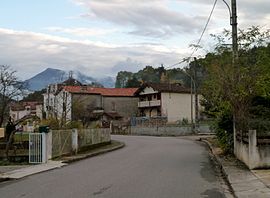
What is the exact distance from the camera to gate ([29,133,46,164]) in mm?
25391

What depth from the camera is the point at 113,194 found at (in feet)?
42.8

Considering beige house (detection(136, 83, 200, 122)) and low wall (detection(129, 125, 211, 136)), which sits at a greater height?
beige house (detection(136, 83, 200, 122))

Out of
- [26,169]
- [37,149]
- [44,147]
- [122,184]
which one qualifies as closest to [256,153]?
[122,184]

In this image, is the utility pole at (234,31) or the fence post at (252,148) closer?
the fence post at (252,148)

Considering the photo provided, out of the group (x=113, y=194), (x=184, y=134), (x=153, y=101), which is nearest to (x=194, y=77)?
(x=184, y=134)

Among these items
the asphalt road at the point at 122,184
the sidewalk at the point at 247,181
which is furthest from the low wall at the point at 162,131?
the sidewalk at the point at 247,181

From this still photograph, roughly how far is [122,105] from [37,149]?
245 ft

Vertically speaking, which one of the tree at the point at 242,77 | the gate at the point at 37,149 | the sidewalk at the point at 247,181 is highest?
the tree at the point at 242,77

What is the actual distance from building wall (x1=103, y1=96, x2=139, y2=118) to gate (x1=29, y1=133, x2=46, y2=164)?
73217mm

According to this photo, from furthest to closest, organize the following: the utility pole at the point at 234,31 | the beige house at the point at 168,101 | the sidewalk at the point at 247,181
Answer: the beige house at the point at 168,101 < the utility pole at the point at 234,31 < the sidewalk at the point at 247,181

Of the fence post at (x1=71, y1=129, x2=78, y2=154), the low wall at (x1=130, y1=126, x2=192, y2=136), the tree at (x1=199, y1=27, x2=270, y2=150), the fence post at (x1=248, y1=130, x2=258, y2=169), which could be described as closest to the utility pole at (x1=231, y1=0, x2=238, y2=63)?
the tree at (x1=199, y1=27, x2=270, y2=150)

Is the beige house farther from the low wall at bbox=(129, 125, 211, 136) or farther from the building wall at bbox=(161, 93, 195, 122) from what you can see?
the low wall at bbox=(129, 125, 211, 136)

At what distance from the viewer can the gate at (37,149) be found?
25.4m

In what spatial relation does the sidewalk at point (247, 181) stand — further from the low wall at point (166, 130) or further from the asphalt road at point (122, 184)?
the low wall at point (166, 130)
